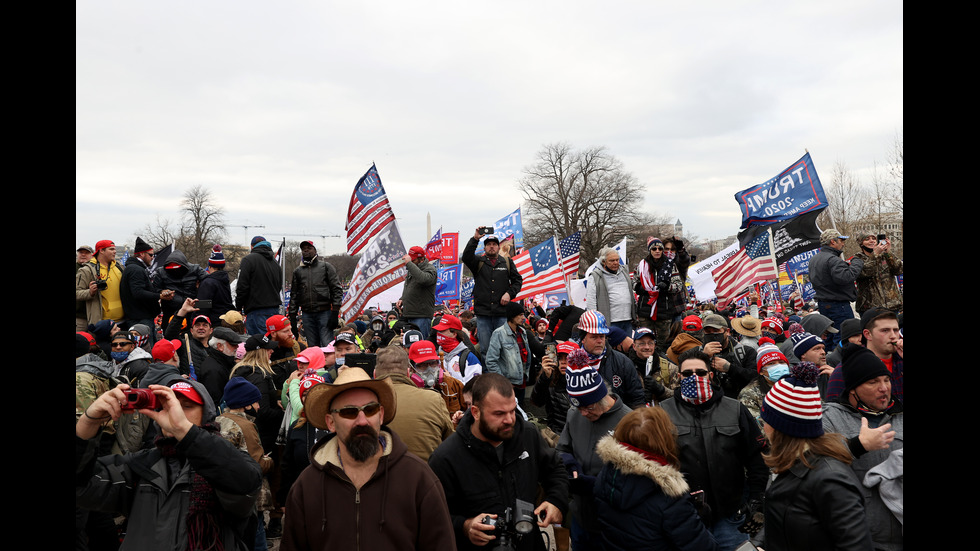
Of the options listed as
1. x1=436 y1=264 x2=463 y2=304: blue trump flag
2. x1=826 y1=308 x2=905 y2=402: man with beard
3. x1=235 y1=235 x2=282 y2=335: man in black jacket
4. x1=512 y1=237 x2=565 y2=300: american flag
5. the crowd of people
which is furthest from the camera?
x1=436 y1=264 x2=463 y2=304: blue trump flag

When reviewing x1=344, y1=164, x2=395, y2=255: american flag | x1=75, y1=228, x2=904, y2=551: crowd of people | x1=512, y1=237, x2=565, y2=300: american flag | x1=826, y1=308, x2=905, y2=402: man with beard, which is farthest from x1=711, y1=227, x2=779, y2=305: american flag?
x1=344, y1=164, x2=395, y2=255: american flag

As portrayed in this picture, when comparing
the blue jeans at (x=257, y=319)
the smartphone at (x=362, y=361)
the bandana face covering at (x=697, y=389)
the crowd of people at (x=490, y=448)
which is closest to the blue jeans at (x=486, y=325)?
the crowd of people at (x=490, y=448)

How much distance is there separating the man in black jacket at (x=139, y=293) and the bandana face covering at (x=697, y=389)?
24.2ft

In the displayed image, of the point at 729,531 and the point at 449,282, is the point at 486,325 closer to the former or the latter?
the point at 729,531

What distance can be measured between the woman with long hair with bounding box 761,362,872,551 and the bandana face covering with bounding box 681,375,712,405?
0.99m

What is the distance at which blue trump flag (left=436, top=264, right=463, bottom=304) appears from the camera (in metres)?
17.0

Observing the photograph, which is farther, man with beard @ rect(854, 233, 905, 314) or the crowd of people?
man with beard @ rect(854, 233, 905, 314)

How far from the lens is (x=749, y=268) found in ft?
35.5

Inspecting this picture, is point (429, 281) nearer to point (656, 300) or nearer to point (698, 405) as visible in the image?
point (656, 300)

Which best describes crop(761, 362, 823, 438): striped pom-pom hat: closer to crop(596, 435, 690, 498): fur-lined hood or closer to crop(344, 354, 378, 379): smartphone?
crop(596, 435, 690, 498): fur-lined hood
